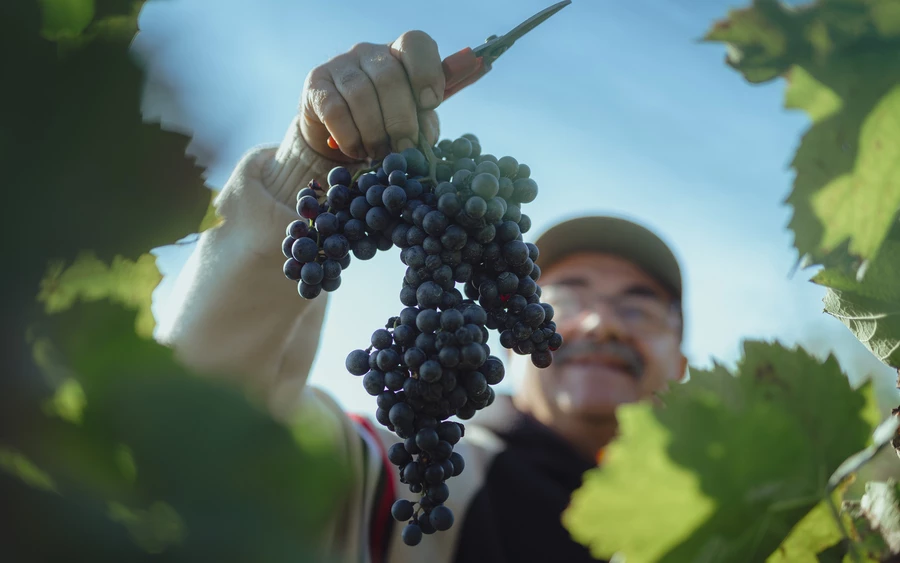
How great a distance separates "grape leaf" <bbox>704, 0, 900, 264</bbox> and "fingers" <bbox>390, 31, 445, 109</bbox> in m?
0.66

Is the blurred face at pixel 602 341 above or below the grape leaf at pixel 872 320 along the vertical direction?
below

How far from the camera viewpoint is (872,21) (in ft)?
1.68

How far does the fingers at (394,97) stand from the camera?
112 cm

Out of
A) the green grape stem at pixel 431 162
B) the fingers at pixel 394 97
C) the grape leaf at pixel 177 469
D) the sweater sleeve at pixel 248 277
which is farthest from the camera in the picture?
the sweater sleeve at pixel 248 277

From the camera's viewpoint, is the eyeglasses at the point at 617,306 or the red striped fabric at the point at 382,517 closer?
the red striped fabric at the point at 382,517

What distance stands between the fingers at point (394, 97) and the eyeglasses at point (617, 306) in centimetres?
224

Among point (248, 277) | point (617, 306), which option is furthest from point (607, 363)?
point (248, 277)

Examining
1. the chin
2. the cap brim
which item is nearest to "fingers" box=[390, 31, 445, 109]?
the chin

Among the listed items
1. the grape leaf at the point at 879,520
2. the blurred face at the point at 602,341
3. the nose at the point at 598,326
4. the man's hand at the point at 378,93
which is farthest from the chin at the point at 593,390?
the grape leaf at the point at 879,520

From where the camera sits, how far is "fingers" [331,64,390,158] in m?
1.19

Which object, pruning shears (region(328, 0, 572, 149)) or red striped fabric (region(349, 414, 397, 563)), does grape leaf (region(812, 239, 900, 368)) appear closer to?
pruning shears (region(328, 0, 572, 149))

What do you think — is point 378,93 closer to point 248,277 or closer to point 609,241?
point 248,277

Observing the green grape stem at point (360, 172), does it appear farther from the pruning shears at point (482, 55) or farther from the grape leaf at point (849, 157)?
the grape leaf at point (849, 157)

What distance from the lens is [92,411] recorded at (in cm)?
28
